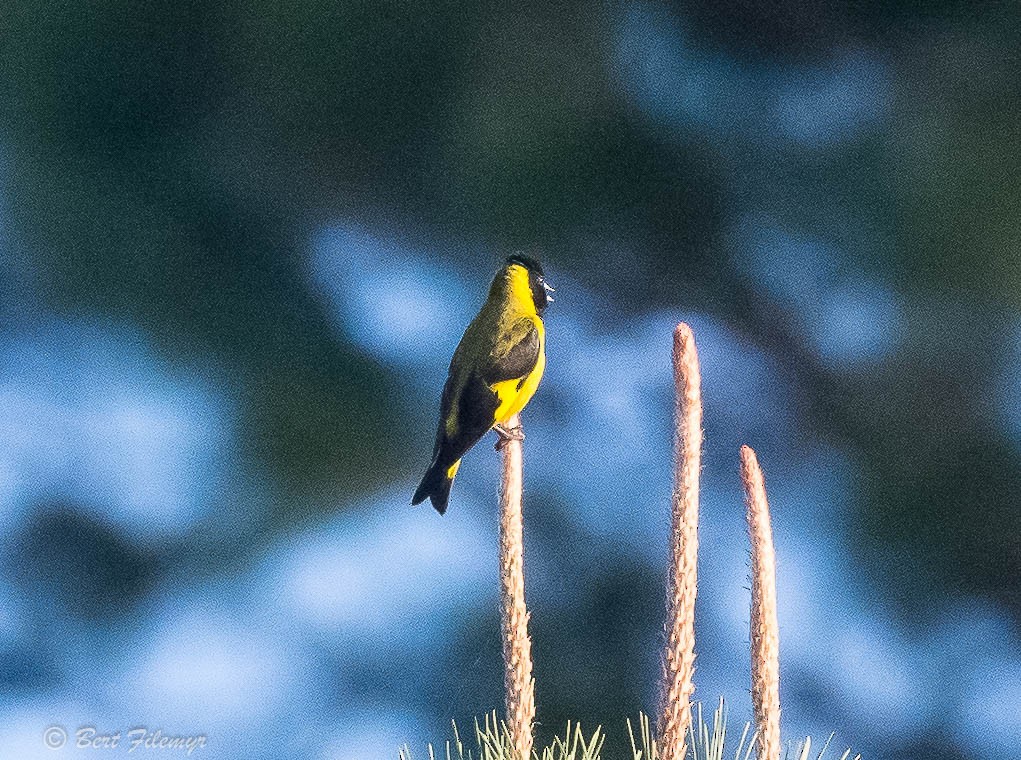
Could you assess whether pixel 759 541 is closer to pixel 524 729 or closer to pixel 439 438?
pixel 524 729

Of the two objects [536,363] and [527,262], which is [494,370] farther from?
[527,262]

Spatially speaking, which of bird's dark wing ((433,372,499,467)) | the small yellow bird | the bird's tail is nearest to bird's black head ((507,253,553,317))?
the small yellow bird

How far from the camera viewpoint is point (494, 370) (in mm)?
1023

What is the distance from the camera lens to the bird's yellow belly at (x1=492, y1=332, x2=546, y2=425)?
1001 millimetres

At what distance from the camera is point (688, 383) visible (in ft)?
2.10

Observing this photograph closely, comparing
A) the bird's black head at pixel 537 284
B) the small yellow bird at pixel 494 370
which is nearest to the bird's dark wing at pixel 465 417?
the small yellow bird at pixel 494 370

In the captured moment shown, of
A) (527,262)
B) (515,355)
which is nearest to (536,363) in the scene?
(515,355)

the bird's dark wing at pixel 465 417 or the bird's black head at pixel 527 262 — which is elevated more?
the bird's black head at pixel 527 262

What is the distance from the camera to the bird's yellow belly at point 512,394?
100 cm

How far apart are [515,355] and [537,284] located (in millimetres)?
97

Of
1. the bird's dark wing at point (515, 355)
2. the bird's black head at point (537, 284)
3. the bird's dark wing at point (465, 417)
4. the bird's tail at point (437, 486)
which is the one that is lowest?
the bird's tail at point (437, 486)

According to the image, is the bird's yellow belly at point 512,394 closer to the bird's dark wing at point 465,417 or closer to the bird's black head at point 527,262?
the bird's dark wing at point 465,417

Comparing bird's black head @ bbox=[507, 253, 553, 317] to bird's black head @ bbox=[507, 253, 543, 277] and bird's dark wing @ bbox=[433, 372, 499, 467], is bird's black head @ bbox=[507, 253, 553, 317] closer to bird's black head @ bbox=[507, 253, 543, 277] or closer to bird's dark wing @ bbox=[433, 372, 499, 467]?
bird's black head @ bbox=[507, 253, 543, 277]

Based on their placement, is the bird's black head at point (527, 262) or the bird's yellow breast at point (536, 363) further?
the bird's black head at point (527, 262)
